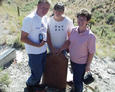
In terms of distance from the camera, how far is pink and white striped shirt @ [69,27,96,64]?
3.40 meters

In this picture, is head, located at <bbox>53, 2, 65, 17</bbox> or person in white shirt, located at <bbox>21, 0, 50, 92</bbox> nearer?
person in white shirt, located at <bbox>21, 0, 50, 92</bbox>

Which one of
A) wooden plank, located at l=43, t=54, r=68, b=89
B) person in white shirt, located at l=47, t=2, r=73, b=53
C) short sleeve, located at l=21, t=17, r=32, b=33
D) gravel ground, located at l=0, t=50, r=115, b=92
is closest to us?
short sleeve, located at l=21, t=17, r=32, b=33

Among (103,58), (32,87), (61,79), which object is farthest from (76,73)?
(103,58)

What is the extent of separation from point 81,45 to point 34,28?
0.90 m

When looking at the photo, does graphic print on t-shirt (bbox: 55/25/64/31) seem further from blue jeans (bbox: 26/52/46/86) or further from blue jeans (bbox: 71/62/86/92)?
blue jeans (bbox: 71/62/86/92)

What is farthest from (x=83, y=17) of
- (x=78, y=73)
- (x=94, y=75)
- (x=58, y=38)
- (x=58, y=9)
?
(x=94, y=75)

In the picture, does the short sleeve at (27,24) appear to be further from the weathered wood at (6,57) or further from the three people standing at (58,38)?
the weathered wood at (6,57)

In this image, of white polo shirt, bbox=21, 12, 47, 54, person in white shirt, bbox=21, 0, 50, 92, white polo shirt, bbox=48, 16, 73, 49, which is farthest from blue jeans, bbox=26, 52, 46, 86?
white polo shirt, bbox=48, 16, 73, 49

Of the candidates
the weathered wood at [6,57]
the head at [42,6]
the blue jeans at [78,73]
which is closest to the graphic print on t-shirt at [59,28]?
the head at [42,6]

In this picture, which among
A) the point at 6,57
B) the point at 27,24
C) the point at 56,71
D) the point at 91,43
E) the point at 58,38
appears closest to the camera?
→ the point at 27,24

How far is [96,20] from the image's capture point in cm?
1975

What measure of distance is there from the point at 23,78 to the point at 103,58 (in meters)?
3.21

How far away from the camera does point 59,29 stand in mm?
3635

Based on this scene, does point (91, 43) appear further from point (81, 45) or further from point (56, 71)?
point (56, 71)
